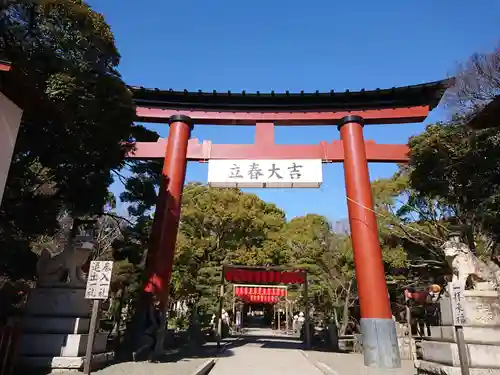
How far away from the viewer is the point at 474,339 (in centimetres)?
679

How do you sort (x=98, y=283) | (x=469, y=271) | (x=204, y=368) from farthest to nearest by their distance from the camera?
(x=204, y=368)
(x=469, y=271)
(x=98, y=283)

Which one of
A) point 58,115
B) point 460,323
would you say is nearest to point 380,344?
point 460,323

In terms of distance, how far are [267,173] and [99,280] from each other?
24.6 feet

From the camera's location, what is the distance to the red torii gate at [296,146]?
11.5m

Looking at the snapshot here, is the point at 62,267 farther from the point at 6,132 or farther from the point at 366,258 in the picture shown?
the point at 366,258

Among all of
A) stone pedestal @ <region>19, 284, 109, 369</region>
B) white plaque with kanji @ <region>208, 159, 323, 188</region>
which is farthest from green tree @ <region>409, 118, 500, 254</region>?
stone pedestal @ <region>19, 284, 109, 369</region>

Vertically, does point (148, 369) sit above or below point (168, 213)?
below

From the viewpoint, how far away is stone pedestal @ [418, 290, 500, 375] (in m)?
6.53

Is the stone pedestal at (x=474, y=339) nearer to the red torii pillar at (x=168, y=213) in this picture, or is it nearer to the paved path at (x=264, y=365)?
the paved path at (x=264, y=365)

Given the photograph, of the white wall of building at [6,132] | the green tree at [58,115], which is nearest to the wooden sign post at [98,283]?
the white wall of building at [6,132]

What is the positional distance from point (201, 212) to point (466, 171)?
694 inches

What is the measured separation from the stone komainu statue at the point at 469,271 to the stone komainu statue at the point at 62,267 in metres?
7.92

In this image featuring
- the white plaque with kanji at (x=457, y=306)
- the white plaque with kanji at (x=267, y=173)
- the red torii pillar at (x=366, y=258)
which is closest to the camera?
the white plaque with kanji at (x=457, y=306)

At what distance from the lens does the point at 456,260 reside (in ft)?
24.5
